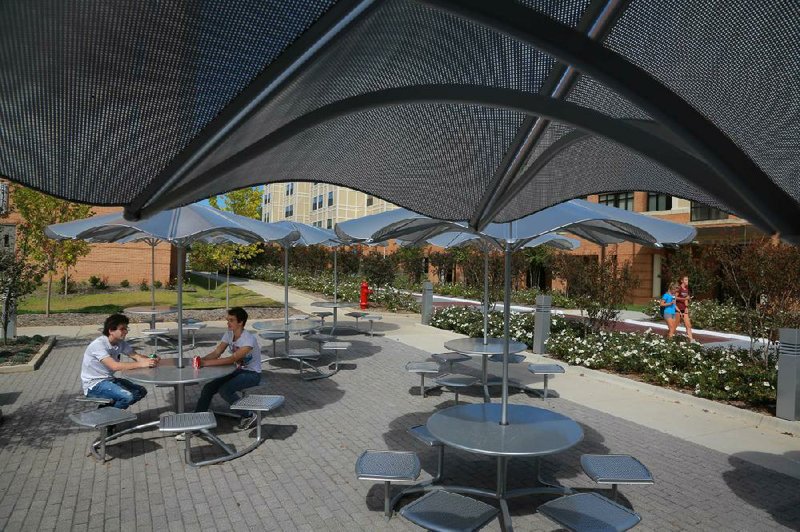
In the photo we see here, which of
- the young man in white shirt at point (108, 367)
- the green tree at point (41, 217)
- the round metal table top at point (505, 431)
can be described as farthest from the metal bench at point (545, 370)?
the green tree at point (41, 217)

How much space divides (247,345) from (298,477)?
1.95 meters

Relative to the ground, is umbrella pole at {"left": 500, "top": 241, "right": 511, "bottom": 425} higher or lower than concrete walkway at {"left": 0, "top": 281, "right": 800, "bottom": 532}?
higher

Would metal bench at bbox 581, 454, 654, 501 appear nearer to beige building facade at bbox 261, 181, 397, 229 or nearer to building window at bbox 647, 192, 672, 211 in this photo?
building window at bbox 647, 192, 672, 211

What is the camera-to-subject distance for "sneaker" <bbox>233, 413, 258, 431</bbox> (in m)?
6.42

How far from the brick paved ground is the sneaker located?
0.18 meters

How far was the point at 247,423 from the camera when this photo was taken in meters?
6.50

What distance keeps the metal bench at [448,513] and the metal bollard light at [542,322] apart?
8.22m

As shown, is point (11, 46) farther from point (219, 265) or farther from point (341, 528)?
point (219, 265)

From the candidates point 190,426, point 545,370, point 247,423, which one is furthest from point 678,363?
point 190,426

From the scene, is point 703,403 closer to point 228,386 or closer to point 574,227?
point 574,227

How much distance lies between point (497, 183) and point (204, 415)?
3829 mm

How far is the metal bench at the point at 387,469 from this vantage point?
4000 mm

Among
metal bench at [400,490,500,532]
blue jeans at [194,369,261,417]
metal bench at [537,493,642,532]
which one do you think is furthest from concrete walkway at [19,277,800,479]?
blue jeans at [194,369,261,417]

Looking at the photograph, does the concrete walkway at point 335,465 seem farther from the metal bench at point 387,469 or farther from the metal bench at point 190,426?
the metal bench at point 387,469
